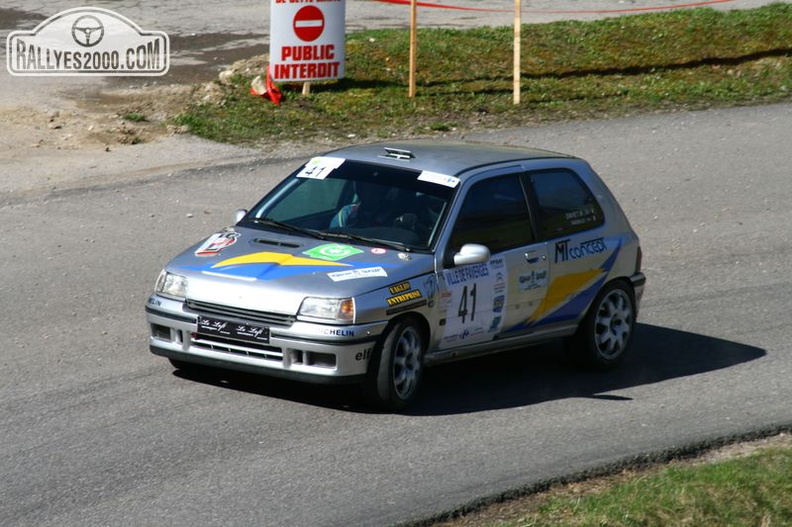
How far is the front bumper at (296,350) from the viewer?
26.3 feet

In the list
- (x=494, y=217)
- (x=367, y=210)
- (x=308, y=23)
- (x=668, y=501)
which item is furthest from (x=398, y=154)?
(x=308, y=23)

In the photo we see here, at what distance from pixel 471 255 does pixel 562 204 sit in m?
1.42

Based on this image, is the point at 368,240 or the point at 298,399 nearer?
the point at 298,399

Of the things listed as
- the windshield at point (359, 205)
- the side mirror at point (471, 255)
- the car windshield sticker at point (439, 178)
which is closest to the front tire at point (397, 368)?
the side mirror at point (471, 255)

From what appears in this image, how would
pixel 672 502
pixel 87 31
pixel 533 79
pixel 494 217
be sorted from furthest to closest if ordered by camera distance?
pixel 87 31, pixel 533 79, pixel 494 217, pixel 672 502

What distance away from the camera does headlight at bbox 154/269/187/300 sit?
8477 mm

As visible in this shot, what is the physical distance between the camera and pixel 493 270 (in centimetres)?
900

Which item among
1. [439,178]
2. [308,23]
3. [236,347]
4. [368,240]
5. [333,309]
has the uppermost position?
[308,23]

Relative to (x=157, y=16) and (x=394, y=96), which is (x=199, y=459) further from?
(x=157, y=16)

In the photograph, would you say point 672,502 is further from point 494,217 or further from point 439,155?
point 439,155

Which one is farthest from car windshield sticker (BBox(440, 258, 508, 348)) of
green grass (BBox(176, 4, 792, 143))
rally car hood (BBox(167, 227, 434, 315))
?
green grass (BBox(176, 4, 792, 143))

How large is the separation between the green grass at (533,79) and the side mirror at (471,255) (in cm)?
869

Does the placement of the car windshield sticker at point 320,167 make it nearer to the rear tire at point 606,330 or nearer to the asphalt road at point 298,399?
the asphalt road at point 298,399

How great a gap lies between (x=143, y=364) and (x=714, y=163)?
9.82m
